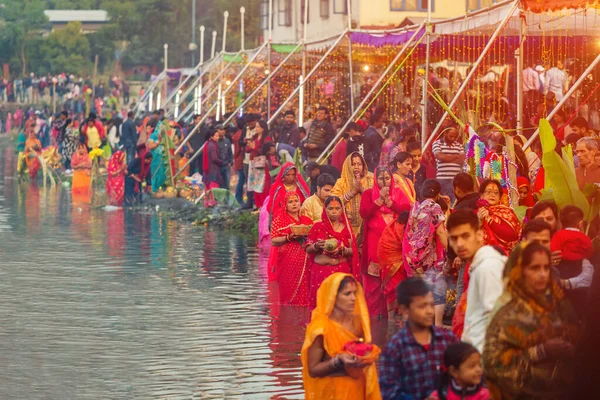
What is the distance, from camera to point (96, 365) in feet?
36.0

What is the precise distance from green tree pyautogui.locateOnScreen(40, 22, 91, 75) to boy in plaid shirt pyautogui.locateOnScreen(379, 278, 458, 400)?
258ft

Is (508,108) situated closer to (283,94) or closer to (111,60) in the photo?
(283,94)

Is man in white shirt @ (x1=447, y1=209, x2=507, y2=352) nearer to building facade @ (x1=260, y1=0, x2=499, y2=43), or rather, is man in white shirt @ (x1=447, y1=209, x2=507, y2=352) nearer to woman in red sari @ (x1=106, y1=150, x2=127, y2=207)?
woman in red sari @ (x1=106, y1=150, x2=127, y2=207)

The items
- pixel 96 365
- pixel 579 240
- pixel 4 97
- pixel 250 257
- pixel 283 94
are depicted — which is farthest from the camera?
pixel 4 97

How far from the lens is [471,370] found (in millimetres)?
6762

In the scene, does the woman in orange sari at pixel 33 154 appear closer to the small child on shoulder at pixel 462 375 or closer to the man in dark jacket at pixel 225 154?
the man in dark jacket at pixel 225 154

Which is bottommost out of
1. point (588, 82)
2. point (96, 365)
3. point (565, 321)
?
point (96, 365)

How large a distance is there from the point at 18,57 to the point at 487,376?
271 ft

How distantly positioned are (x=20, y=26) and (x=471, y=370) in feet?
269

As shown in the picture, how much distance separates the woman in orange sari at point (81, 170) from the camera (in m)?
30.7

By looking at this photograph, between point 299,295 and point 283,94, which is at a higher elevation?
point 283,94

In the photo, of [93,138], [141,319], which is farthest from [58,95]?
[141,319]

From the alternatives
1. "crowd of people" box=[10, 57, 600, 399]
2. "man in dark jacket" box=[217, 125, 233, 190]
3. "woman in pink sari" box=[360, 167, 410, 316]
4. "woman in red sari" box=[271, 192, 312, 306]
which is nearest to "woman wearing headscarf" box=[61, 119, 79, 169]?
"man in dark jacket" box=[217, 125, 233, 190]

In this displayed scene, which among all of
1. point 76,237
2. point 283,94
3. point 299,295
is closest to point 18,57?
point 283,94
